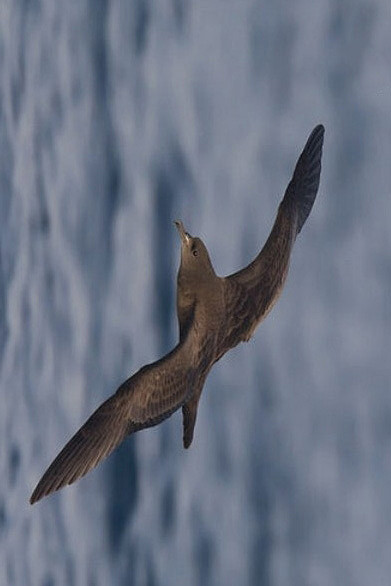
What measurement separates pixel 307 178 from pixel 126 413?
504 cm

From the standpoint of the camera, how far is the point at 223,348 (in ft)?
45.7

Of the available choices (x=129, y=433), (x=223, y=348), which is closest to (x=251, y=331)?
(x=223, y=348)

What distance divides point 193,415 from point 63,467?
2.09 meters

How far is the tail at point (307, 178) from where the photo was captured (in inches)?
606

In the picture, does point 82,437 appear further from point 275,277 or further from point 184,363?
point 275,277

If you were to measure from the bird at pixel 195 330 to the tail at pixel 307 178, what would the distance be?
0.01 m

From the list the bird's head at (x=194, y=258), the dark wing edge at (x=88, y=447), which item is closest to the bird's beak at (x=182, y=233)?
the bird's head at (x=194, y=258)

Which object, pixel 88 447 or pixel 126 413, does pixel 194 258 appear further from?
pixel 88 447

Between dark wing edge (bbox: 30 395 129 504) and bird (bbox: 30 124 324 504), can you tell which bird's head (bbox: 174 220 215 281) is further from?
dark wing edge (bbox: 30 395 129 504)

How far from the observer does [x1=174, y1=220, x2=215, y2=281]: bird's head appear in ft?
45.0

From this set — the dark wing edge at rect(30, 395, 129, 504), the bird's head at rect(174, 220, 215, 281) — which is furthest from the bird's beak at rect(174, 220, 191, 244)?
the dark wing edge at rect(30, 395, 129, 504)

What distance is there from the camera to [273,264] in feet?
47.7

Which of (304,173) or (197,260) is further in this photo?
(304,173)

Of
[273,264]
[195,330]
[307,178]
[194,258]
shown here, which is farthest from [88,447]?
[307,178]
